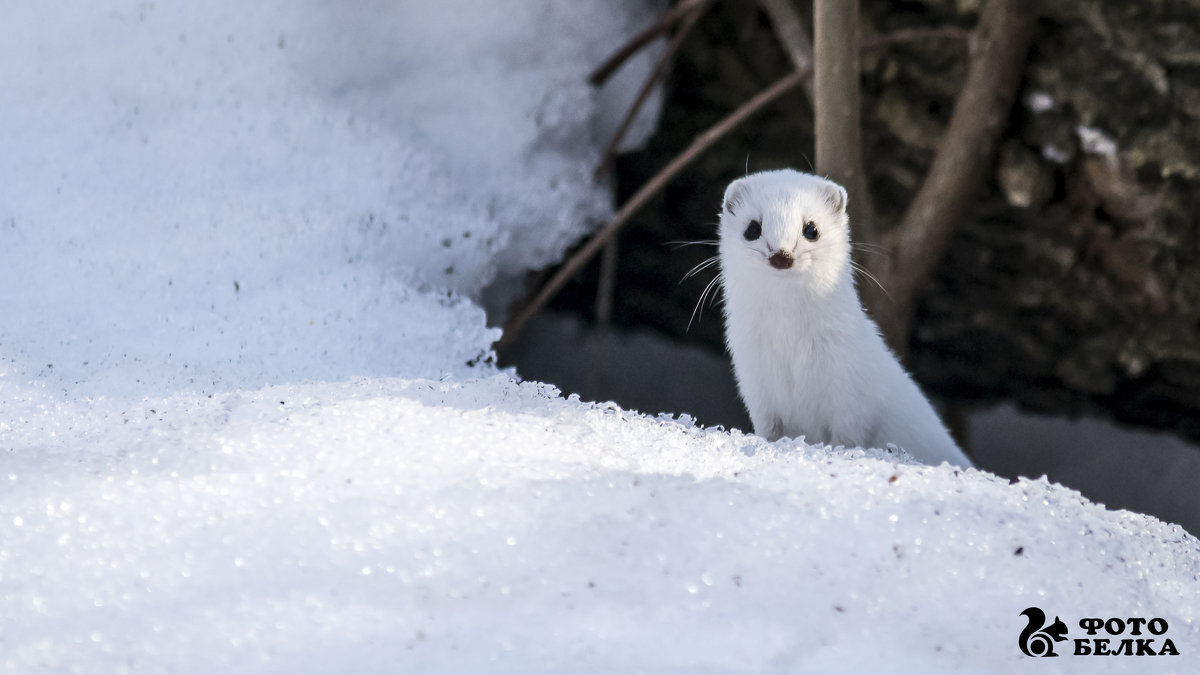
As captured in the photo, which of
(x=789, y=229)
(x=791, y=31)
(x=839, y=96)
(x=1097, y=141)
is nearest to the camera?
(x=789, y=229)

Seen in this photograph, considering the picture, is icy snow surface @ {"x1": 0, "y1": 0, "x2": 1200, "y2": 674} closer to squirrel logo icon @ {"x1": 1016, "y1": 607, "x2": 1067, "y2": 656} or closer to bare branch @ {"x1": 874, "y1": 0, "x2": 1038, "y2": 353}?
squirrel logo icon @ {"x1": 1016, "y1": 607, "x2": 1067, "y2": 656}

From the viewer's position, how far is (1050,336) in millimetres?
3484

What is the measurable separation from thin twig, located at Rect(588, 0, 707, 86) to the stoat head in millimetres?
1224

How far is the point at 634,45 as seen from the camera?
130 inches

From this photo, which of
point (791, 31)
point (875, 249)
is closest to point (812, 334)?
point (875, 249)

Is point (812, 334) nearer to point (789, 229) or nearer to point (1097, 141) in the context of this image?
point (789, 229)

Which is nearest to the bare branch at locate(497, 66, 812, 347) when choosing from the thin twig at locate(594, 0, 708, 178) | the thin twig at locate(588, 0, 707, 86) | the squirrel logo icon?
the thin twig at locate(594, 0, 708, 178)

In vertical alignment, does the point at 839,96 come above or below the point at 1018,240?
above

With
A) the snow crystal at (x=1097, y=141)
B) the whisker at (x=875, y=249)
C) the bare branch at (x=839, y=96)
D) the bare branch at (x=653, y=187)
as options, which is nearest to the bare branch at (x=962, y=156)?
the whisker at (x=875, y=249)

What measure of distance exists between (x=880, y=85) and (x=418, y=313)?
5.92ft

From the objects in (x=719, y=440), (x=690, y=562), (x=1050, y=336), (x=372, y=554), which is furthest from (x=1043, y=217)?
(x=372, y=554)

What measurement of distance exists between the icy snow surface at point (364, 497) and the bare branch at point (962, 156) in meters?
1.33

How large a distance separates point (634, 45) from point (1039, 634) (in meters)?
2.44

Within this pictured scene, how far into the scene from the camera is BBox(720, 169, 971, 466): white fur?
2.13 m
